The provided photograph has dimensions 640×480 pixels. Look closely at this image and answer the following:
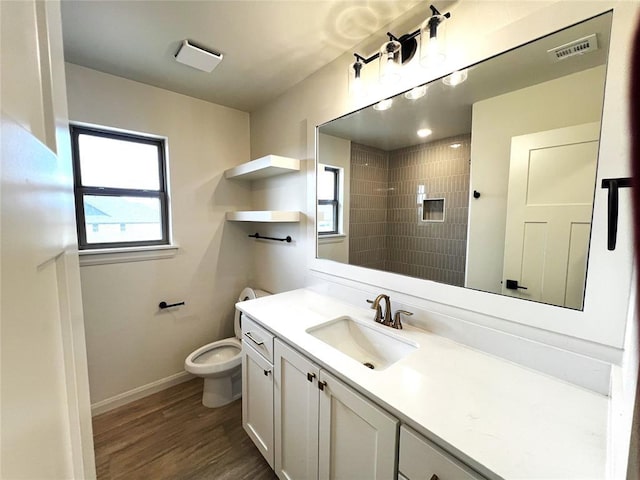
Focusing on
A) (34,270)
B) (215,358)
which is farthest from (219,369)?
(34,270)

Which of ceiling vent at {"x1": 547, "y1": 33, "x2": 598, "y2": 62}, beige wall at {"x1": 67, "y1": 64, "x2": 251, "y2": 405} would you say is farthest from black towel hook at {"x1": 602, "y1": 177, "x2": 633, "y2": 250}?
beige wall at {"x1": 67, "y1": 64, "x2": 251, "y2": 405}

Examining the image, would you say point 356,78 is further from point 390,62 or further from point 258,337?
point 258,337

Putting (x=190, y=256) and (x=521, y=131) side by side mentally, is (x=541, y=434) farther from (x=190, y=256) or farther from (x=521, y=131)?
(x=190, y=256)

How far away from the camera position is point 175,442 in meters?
1.71

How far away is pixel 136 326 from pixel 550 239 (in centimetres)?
265

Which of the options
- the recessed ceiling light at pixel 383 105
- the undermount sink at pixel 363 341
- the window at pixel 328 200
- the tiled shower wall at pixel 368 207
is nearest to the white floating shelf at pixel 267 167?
the window at pixel 328 200

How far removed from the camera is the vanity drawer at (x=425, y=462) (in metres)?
0.66

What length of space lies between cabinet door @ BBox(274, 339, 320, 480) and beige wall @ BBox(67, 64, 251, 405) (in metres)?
1.37

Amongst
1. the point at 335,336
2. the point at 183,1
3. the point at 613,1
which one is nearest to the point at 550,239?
the point at 613,1

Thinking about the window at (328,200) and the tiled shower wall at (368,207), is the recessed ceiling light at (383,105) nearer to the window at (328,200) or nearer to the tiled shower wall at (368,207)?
the tiled shower wall at (368,207)

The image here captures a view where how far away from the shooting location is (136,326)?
6.79 ft

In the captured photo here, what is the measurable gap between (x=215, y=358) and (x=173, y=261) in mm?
890

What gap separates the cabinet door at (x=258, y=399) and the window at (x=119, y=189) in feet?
4.40

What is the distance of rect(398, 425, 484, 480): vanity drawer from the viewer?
66 centimetres
